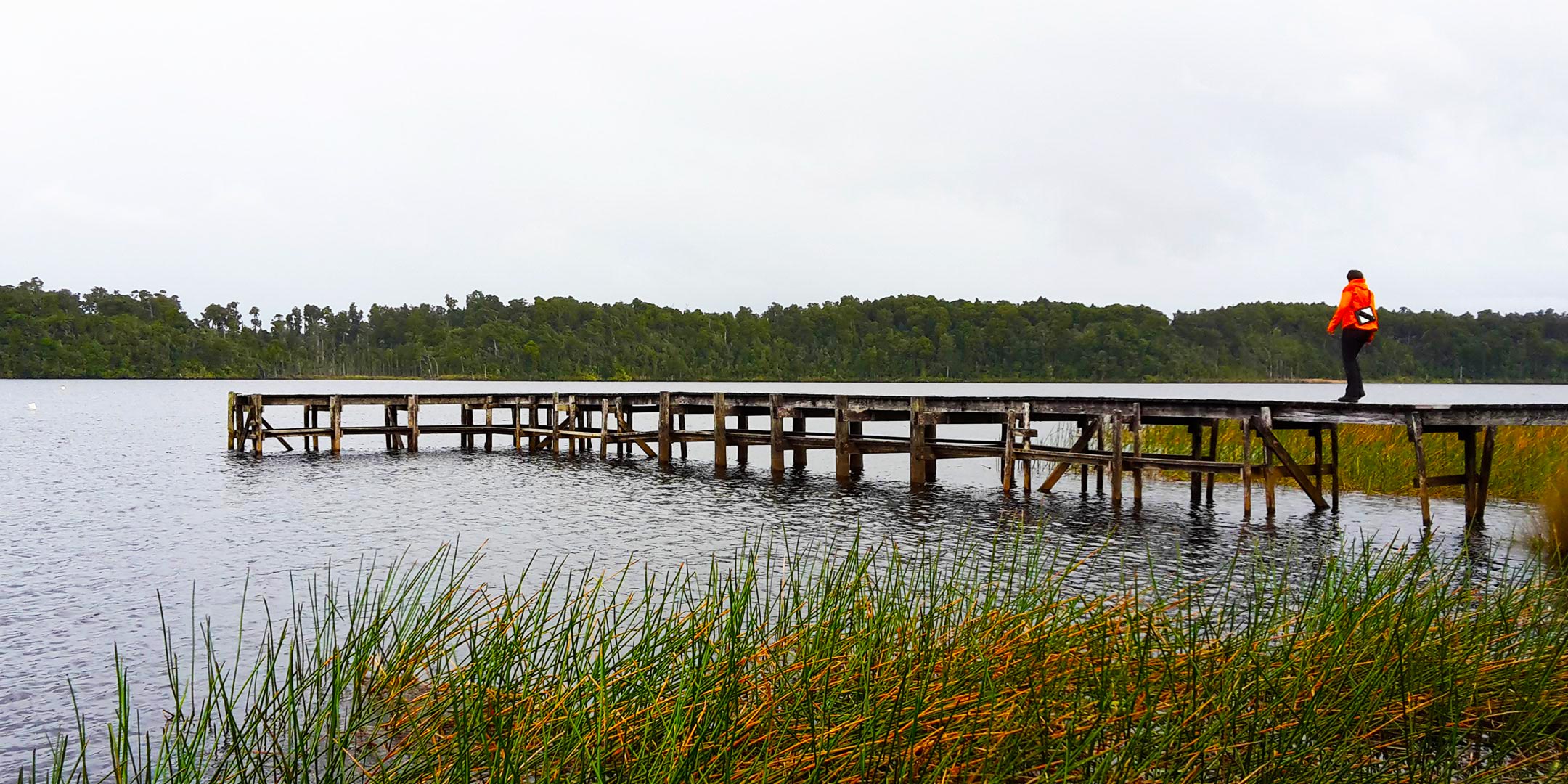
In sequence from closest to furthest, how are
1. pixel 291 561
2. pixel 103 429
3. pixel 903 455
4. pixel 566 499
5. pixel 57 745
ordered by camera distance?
pixel 57 745
pixel 291 561
pixel 566 499
pixel 903 455
pixel 103 429

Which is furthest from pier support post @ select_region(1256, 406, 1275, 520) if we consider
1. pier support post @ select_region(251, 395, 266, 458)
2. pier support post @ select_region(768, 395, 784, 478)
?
pier support post @ select_region(251, 395, 266, 458)

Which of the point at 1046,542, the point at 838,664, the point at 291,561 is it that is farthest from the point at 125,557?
the point at 838,664

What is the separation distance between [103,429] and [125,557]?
46.6m

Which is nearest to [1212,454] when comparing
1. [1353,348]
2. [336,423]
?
[1353,348]

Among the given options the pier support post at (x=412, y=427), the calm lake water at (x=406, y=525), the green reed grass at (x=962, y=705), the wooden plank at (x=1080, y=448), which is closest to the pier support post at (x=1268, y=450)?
the calm lake water at (x=406, y=525)

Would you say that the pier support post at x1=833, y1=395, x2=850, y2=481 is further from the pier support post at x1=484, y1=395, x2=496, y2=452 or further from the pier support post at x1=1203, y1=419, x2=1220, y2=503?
the pier support post at x1=484, y1=395, x2=496, y2=452

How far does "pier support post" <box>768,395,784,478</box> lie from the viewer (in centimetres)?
2806

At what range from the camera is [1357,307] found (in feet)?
59.9

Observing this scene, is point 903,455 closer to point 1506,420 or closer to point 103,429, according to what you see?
point 1506,420

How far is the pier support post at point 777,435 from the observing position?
28.1 m

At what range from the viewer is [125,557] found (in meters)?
17.1

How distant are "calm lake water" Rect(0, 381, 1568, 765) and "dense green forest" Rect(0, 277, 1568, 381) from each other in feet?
416

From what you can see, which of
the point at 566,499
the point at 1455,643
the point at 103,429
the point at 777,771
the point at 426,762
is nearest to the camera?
the point at 777,771

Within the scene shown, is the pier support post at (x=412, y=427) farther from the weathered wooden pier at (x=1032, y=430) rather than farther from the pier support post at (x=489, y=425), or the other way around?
the pier support post at (x=489, y=425)
